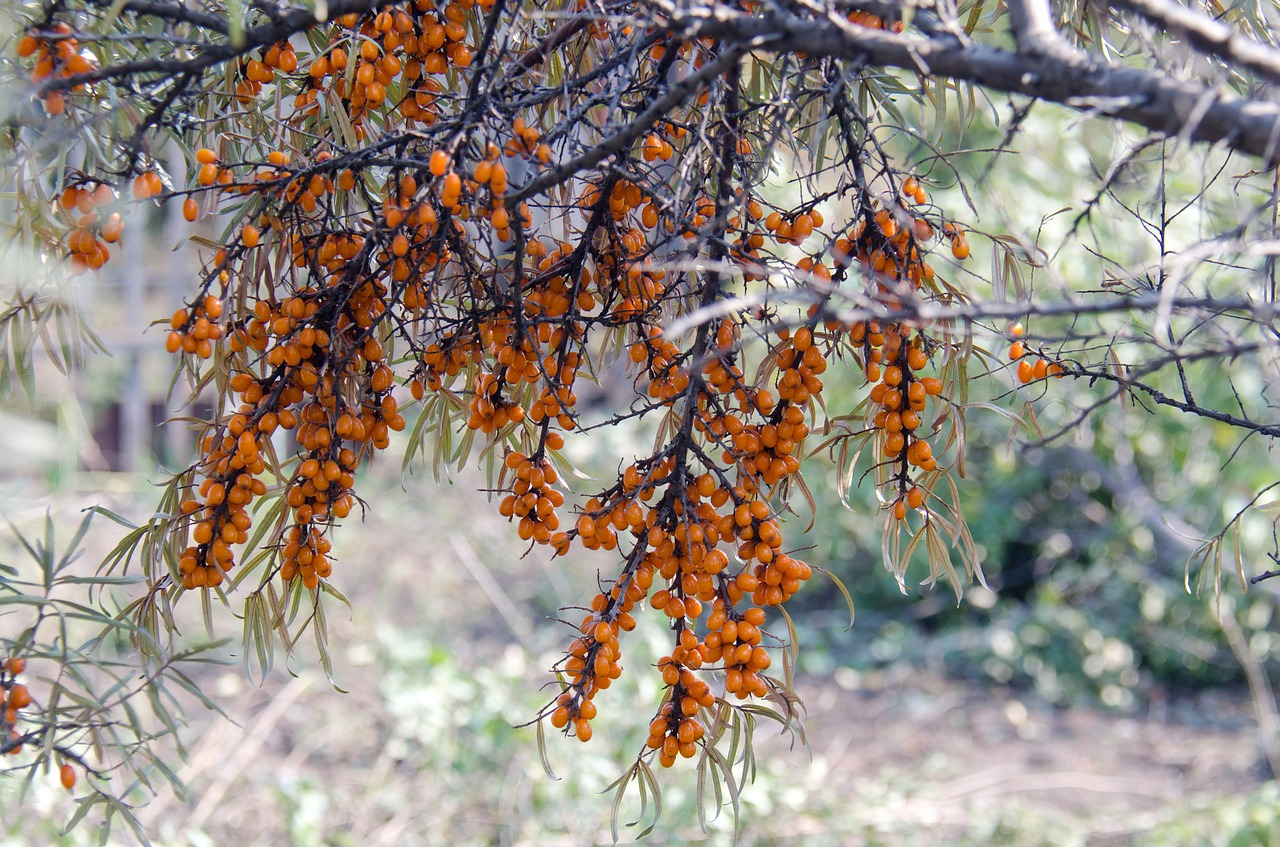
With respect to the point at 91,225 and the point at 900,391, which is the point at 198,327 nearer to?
the point at 91,225

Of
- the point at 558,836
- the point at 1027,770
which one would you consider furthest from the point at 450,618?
the point at 1027,770

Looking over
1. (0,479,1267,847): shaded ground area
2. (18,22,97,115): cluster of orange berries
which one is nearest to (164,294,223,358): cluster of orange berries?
(18,22,97,115): cluster of orange berries

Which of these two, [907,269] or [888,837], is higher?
[907,269]

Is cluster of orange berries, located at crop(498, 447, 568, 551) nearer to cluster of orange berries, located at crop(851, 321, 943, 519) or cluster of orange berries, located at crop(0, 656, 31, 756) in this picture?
cluster of orange berries, located at crop(851, 321, 943, 519)

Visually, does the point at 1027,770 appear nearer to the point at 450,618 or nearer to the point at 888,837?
the point at 888,837

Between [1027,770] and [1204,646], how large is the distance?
1.06 meters

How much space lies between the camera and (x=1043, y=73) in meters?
0.64

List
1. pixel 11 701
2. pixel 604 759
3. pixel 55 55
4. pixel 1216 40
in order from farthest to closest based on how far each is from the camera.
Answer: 1. pixel 604 759
2. pixel 11 701
3. pixel 55 55
4. pixel 1216 40

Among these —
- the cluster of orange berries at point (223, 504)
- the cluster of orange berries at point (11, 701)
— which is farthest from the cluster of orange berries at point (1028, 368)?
the cluster of orange berries at point (11, 701)

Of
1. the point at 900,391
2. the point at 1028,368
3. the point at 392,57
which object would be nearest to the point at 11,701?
the point at 392,57

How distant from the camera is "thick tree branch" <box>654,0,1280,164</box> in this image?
24.2 inches

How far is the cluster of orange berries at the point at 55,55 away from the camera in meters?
0.77

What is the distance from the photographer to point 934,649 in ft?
12.5

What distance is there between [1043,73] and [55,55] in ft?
2.51
